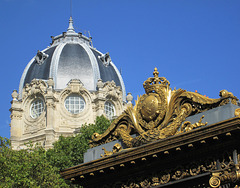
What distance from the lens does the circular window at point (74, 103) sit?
6950 centimetres

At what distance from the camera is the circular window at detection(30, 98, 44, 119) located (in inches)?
2736

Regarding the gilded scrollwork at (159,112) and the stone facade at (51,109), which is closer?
the gilded scrollwork at (159,112)

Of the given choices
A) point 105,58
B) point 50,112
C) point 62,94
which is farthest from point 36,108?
point 105,58

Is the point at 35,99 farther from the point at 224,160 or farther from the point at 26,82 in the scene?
the point at 224,160

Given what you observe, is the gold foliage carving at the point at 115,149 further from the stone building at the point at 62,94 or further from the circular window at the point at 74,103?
the circular window at the point at 74,103

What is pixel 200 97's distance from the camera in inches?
682

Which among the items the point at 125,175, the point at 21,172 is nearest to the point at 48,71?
the point at 21,172

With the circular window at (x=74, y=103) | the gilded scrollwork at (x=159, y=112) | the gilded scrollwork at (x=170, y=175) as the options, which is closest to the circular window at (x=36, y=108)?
the circular window at (x=74, y=103)

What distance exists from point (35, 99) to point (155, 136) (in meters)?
53.5

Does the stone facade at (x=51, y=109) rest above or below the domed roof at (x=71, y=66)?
below

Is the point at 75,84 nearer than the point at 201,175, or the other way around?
the point at 201,175

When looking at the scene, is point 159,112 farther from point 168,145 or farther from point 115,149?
point 115,149

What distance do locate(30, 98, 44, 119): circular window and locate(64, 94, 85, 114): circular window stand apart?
10.5 ft

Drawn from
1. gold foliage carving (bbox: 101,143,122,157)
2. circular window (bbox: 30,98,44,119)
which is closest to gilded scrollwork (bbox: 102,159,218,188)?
gold foliage carving (bbox: 101,143,122,157)
